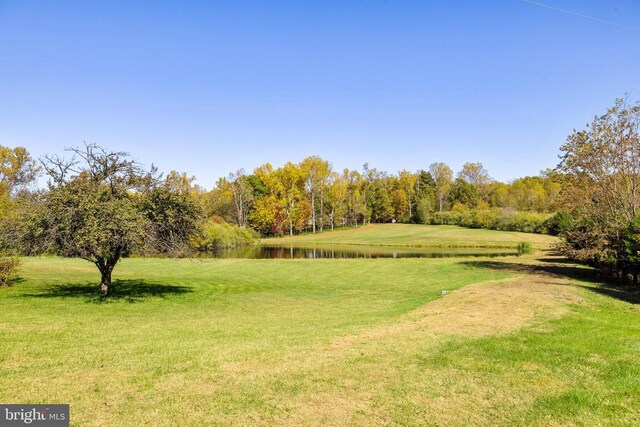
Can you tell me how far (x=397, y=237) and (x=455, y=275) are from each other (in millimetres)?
57923

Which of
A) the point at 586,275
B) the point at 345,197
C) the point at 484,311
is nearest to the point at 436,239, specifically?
the point at 345,197

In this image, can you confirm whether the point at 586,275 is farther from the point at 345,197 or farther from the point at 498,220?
the point at 345,197

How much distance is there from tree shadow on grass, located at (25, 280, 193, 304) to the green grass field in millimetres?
272

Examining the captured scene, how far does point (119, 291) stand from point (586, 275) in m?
30.2

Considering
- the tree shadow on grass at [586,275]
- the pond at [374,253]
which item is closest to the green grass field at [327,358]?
the tree shadow on grass at [586,275]

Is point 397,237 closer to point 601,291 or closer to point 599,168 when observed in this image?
point 599,168

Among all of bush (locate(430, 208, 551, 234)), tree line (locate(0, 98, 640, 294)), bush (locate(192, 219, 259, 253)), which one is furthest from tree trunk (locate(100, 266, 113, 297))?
bush (locate(430, 208, 551, 234))

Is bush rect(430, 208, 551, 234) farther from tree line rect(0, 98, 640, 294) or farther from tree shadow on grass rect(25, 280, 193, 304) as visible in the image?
tree shadow on grass rect(25, 280, 193, 304)

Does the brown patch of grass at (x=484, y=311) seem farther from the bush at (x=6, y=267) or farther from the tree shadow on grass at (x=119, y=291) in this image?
the bush at (x=6, y=267)

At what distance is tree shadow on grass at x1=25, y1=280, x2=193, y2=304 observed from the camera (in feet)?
63.3

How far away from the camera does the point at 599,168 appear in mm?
28312

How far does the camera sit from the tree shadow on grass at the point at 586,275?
2114 centimetres

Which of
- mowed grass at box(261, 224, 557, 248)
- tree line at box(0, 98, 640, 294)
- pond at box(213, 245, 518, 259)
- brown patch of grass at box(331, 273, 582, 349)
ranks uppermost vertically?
tree line at box(0, 98, 640, 294)

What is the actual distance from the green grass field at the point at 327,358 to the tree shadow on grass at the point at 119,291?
0.27 m
